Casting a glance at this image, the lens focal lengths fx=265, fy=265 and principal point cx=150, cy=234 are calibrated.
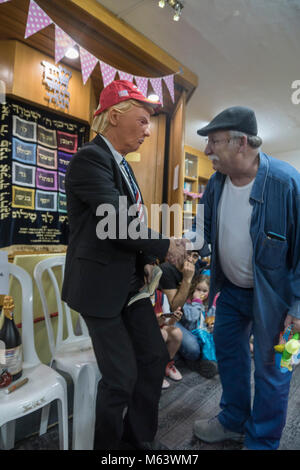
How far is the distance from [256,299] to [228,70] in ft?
8.15

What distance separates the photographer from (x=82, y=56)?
1.85 m

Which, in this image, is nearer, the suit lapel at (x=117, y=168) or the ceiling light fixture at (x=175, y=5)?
the suit lapel at (x=117, y=168)

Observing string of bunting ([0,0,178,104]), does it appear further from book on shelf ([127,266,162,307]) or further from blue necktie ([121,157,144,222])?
book on shelf ([127,266,162,307])

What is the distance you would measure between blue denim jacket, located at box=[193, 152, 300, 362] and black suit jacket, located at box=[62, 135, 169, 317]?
19.2 inches

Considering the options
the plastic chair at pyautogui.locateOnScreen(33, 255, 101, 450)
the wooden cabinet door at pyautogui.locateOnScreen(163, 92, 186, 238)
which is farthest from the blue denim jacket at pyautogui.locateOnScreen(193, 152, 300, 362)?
the wooden cabinet door at pyautogui.locateOnScreen(163, 92, 186, 238)

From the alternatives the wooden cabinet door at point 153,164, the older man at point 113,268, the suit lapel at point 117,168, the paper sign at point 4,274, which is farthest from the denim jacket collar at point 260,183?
the wooden cabinet door at point 153,164

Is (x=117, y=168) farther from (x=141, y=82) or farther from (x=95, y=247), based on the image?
(x=141, y=82)

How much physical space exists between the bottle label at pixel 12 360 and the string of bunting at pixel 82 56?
5.46 ft

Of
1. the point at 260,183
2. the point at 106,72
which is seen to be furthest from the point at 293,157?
the point at 260,183

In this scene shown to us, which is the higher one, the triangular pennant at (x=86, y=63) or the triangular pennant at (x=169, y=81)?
the triangular pennant at (x=169, y=81)

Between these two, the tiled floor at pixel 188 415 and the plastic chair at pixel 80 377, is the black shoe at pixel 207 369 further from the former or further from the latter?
the plastic chair at pixel 80 377

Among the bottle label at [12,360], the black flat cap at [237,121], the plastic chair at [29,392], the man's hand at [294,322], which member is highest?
the black flat cap at [237,121]

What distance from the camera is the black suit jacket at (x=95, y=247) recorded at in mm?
953
